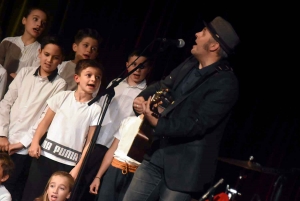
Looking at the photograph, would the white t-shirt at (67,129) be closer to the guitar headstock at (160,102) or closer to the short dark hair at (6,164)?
the short dark hair at (6,164)

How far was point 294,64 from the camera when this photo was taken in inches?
171

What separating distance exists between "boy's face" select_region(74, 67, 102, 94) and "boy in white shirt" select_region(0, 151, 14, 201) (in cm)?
60

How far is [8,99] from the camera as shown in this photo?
10.9 ft

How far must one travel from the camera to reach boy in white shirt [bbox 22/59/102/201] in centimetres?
310

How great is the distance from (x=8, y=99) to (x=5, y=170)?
0.52 metres

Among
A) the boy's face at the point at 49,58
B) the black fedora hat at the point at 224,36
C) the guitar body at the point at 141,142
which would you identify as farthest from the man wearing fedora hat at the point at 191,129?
the boy's face at the point at 49,58

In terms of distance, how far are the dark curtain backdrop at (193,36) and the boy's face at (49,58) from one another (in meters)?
0.67

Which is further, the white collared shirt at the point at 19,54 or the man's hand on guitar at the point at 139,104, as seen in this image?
the white collared shirt at the point at 19,54

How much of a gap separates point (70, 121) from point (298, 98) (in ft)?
7.17

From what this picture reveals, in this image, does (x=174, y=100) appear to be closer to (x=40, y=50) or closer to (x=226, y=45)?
(x=226, y=45)

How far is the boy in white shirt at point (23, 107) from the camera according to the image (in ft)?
10.7

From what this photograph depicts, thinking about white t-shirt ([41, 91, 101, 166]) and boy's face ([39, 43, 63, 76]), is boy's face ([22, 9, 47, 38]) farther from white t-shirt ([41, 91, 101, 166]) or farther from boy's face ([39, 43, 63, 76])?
white t-shirt ([41, 91, 101, 166])

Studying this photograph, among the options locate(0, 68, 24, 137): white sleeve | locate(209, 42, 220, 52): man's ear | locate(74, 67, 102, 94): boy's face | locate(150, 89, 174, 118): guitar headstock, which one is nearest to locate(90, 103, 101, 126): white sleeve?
locate(74, 67, 102, 94): boy's face

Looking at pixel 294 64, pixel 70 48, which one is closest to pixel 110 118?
pixel 70 48
